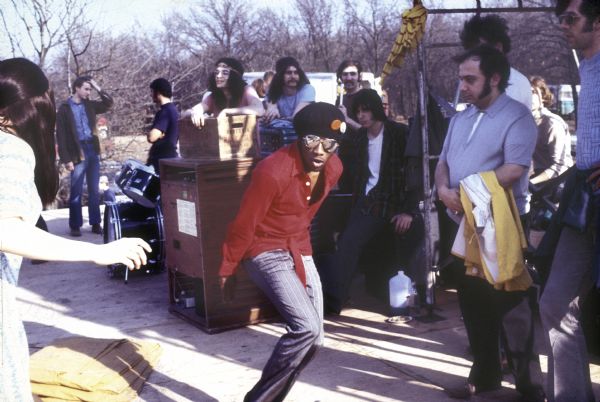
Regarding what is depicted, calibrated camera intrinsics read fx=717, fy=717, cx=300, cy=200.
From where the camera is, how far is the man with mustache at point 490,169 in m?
4.23

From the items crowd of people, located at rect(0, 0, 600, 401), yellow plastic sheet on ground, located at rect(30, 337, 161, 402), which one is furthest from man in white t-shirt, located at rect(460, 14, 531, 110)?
yellow plastic sheet on ground, located at rect(30, 337, 161, 402)

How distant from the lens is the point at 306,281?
13.7 feet

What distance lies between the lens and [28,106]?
275cm

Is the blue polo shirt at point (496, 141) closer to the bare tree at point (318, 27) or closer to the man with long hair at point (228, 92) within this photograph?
the man with long hair at point (228, 92)

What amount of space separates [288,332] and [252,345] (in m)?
1.70

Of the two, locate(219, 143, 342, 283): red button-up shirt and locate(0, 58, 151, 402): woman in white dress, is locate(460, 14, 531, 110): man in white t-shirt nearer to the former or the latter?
locate(219, 143, 342, 283): red button-up shirt

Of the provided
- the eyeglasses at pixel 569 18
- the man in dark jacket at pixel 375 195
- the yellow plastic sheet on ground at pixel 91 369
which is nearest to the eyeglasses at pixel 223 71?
the man in dark jacket at pixel 375 195

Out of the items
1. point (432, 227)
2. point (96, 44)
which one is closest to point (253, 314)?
point (432, 227)

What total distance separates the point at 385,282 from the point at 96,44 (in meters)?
15.1

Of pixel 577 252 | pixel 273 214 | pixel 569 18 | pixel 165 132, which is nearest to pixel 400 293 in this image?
pixel 273 214

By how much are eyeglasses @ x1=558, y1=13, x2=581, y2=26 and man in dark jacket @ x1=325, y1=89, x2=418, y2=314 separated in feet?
8.40

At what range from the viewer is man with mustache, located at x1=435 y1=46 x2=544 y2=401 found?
423 centimetres

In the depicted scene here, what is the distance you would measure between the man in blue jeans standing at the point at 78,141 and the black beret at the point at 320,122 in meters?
6.56

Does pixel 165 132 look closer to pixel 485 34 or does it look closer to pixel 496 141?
pixel 485 34
